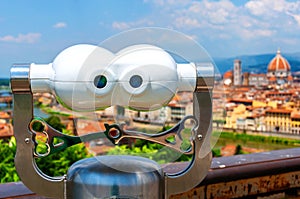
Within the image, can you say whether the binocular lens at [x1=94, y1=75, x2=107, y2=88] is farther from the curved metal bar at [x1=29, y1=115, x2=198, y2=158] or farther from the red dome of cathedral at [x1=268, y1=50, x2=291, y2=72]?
the red dome of cathedral at [x1=268, y1=50, x2=291, y2=72]

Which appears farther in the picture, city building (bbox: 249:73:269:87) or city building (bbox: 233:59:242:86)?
city building (bbox: 249:73:269:87)

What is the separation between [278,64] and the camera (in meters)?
40.1

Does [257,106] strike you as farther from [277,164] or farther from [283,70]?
[277,164]

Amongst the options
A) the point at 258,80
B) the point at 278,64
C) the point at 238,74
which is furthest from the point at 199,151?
the point at 278,64

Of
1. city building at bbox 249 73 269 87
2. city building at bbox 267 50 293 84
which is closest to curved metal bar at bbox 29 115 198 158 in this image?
city building at bbox 249 73 269 87

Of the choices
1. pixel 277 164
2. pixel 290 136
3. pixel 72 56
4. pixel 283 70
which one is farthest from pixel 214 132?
pixel 283 70

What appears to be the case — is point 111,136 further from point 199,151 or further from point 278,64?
point 278,64

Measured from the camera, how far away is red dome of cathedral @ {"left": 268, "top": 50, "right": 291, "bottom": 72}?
40.1m

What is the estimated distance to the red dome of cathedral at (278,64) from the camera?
132 ft

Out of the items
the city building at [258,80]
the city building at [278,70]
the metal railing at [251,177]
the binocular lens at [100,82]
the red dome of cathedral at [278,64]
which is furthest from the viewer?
the red dome of cathedral at [278,64]

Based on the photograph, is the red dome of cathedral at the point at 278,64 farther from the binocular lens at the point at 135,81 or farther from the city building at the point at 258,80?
the binocular lens at the point at 135,81

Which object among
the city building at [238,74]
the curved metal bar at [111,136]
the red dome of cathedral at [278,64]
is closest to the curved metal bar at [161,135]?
the curved metal bar at [111,136]

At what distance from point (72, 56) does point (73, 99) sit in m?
0.05

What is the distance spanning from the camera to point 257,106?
87.7ft
